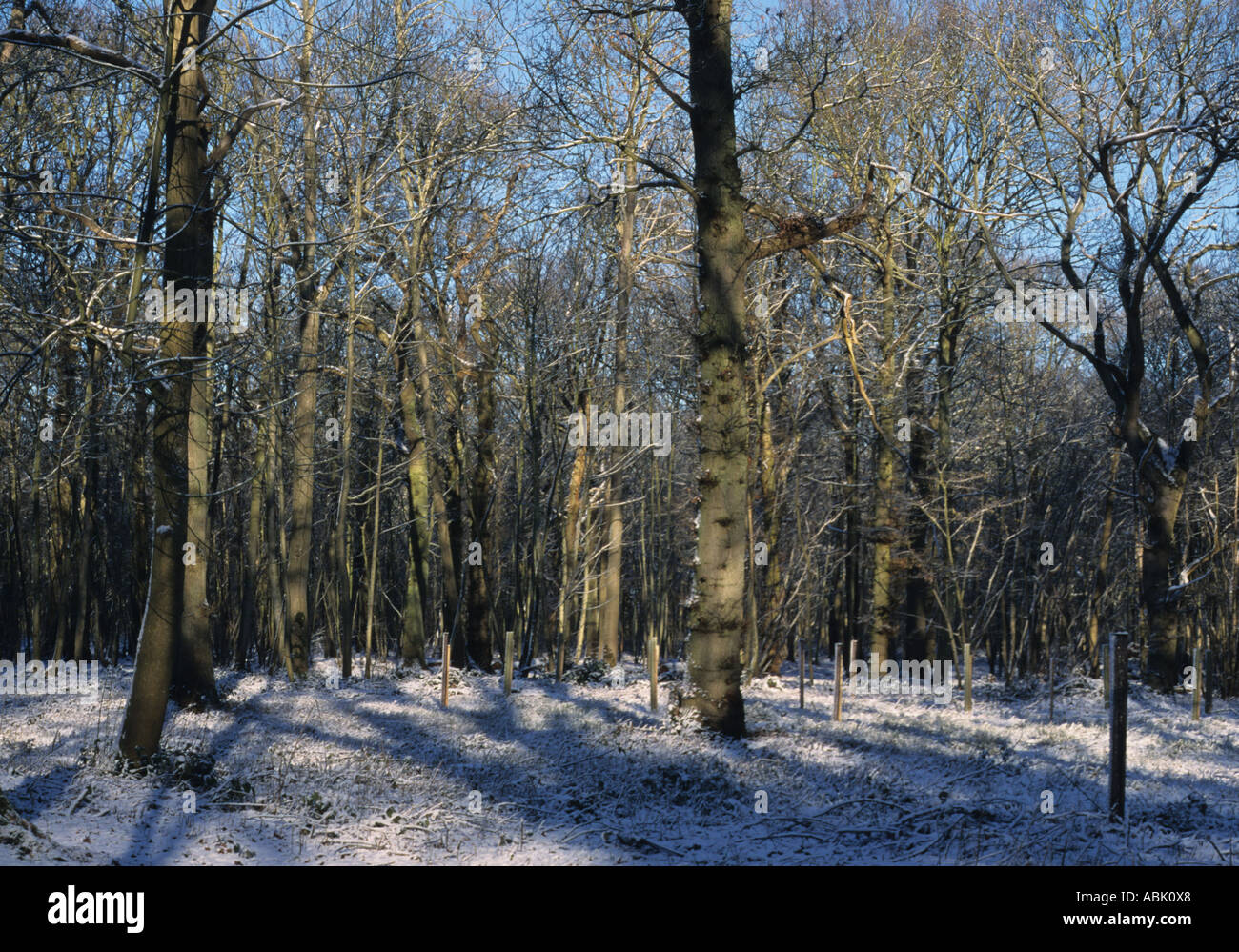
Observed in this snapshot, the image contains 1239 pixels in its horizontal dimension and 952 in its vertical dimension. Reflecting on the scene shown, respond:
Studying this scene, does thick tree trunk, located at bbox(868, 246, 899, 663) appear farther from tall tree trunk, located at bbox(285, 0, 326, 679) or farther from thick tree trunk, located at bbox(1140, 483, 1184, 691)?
tall tree trunk, located at bbox(285, 0, 326, 679)

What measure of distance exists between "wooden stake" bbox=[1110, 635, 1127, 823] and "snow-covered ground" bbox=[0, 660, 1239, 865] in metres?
0.22

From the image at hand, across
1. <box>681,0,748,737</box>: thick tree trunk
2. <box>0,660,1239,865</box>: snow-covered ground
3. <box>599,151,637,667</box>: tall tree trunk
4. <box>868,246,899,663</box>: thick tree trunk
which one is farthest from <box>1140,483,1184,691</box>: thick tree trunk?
<box>599,151,637,667</box>: tall tree trunk

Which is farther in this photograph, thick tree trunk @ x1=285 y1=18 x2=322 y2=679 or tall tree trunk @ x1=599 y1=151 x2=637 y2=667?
tall tree trunk @ x1=599 y1=151 x2=637 y2=667

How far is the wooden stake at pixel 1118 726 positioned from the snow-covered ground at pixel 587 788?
215mm

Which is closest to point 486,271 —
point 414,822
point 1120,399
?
point 1120,399

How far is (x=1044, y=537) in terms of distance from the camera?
82.2ft

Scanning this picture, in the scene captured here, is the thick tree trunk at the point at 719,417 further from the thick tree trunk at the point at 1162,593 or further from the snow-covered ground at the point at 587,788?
the thick tree trunk at the point at 1162,593

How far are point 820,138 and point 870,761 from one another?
44.9ft

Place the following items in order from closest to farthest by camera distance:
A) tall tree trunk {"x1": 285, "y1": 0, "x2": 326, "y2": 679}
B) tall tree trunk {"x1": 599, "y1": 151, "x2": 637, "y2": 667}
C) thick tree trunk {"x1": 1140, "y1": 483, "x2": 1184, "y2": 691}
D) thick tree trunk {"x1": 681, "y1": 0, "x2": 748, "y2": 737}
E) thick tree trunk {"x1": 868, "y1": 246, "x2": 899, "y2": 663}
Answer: thick tree trunk {"x1": 681, "y1": 0, "x2": 748, "y2": 737}, thick tree trunk {"x1": 1140, "y1": 483, "x2": 1184, "y2": 691}, tall tree trunk {"x1": 285, "y1": 0, "x2": 326, "y2": 679}, thick tree trunk {"x1": 868, "y1": 246, "x2": 899, "y2": 663}, tall tree trunk {"x1": 599, "y1": 151, "x2": 637, "y2": 667}

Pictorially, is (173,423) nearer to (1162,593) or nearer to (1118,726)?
(1118,726)

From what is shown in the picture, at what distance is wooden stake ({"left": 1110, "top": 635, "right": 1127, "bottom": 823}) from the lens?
287 inches

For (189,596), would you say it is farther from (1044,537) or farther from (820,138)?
(1044,537)

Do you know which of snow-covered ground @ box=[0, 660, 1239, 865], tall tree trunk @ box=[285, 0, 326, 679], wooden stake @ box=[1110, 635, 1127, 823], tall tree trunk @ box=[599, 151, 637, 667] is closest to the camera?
snow-covered ground @ box=[0, 660, 1239, 865]

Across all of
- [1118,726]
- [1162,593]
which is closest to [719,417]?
[1118,726]
